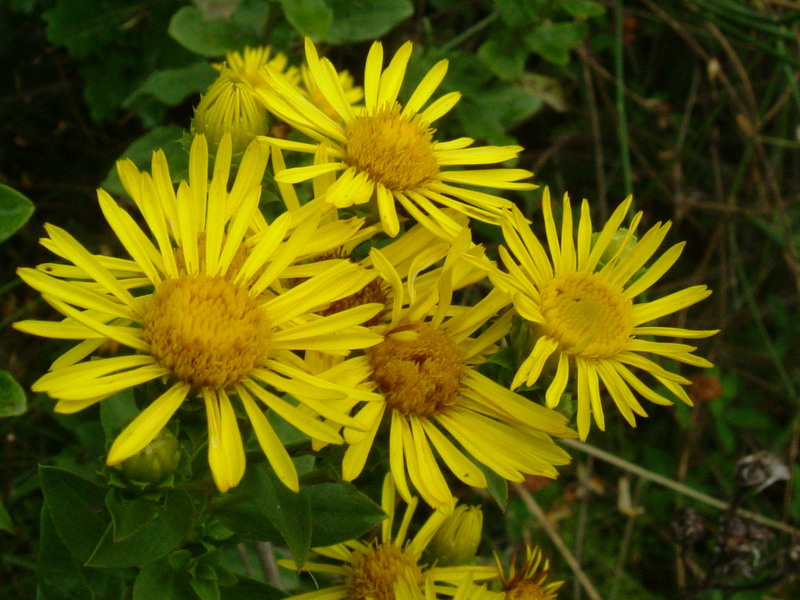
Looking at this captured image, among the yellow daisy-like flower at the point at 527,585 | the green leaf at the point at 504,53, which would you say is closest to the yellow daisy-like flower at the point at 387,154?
the yellow daisy-like flower at the point at 527,585

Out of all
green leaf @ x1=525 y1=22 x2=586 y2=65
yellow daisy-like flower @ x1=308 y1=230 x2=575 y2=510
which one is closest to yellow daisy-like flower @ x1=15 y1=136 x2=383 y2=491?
yellow daisy-like flower @ x1=308 y1=230 x2=575 y2=510

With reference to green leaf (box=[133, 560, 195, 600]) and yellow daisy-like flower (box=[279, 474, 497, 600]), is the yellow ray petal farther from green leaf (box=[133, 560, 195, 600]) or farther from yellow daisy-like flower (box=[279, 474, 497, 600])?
yellow daisy-like flower (box=[279, 474, 497, 600])

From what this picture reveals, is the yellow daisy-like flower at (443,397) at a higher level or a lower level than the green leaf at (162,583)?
higher

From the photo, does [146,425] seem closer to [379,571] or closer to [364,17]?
[379,571]

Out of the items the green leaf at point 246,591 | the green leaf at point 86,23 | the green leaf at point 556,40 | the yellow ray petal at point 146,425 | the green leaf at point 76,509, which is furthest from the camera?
the green leaf at point 556,40

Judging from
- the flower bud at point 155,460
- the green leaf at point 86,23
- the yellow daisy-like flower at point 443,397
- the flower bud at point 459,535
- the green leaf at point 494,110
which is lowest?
the flower bud at point 155,460

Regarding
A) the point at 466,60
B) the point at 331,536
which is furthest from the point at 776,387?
the point at 331,536

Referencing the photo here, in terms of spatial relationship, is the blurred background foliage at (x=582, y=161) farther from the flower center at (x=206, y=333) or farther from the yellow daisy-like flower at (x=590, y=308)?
the yellow daisy-like flower at (x=590, y=308)
